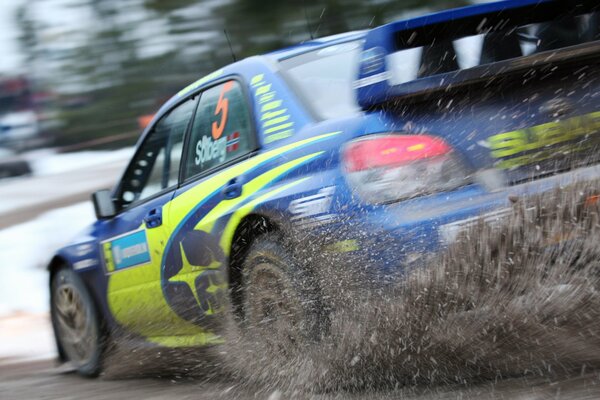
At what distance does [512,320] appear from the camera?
3318 mm

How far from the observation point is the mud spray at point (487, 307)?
3.29m

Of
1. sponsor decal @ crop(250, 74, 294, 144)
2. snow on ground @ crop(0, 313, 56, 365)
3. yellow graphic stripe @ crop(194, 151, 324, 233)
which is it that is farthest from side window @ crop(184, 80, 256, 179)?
snow on ground @ crop(0, 313, 56, 365)

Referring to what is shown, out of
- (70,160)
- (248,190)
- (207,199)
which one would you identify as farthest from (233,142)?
(70,160)

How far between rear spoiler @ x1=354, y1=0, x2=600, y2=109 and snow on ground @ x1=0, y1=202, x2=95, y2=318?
5738mm

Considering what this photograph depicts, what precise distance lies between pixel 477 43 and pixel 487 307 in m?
1.04

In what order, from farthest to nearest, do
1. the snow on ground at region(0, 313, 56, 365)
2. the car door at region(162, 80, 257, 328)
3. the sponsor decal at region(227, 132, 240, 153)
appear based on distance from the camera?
1. the snow on ground at region(0, 313, 56, 365)
2. the sponsor decal at region(227, 132, 240, 153)
3. the car door at region(162, 80, 257, 328)

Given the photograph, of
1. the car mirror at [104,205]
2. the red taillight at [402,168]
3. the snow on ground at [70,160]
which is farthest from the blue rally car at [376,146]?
the snow on ground at [70,160]

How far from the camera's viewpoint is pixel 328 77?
13.7 feet

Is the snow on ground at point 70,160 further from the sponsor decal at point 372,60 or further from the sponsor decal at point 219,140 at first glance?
the sponsor decal at point 372,60

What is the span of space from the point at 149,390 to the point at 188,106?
145cm

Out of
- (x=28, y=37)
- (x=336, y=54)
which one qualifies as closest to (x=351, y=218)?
(x=336, y=54)

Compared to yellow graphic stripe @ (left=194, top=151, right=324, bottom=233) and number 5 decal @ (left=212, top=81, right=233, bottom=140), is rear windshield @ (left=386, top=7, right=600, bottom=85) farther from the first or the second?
number 5 decal @ (left=212, top=81, right=233, bottom=140)

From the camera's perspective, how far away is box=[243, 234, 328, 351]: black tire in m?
3.77

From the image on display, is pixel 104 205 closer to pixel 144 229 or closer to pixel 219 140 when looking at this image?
pixel 144 229
